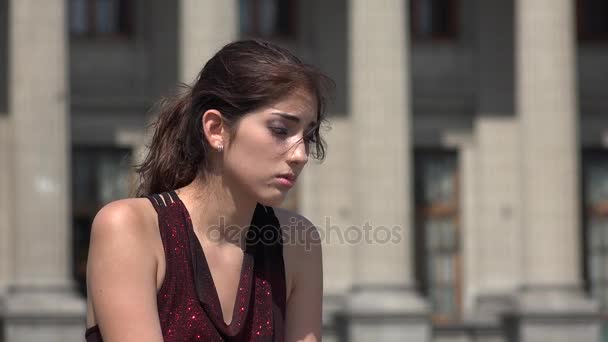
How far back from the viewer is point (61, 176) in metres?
32.0

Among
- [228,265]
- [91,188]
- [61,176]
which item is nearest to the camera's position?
[228,265]

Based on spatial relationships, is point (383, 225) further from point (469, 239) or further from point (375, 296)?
point (469, 239)

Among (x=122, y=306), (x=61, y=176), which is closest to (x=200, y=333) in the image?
(x=122, y=306)

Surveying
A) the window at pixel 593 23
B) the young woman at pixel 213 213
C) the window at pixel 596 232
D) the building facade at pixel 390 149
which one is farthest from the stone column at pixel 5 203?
the young woman at pixel 213 213

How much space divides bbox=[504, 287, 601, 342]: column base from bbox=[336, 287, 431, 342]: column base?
7.18ft

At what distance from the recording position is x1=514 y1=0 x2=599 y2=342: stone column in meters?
33.5

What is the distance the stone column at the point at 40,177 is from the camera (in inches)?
1247

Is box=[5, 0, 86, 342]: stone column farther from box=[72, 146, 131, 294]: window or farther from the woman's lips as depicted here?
the woman's lips

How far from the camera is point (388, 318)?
33312 millimetres

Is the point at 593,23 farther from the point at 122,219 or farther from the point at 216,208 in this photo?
the point at 122,219

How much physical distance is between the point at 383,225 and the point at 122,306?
30.1 metres

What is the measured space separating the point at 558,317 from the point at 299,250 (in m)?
30.5

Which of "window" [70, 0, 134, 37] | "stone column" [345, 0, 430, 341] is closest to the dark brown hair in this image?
"stone column" [345, 0, 430, 341]

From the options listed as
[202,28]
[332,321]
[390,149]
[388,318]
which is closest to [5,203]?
Result: [202,28]
